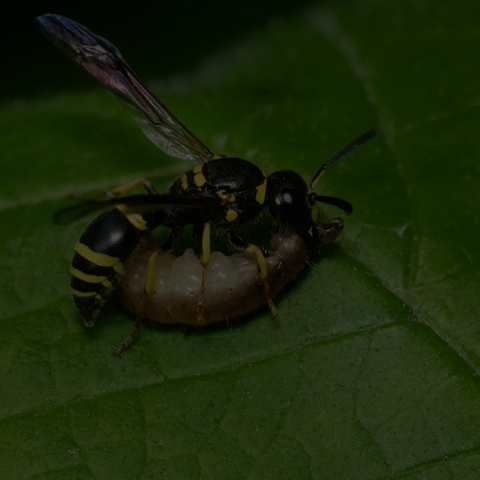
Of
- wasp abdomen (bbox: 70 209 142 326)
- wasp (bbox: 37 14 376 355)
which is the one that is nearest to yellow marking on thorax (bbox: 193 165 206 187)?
wasp (bbox: 37 14 376 355)

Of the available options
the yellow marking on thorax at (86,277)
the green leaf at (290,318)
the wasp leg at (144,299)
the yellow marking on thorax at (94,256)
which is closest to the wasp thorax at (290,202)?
the green leaf at (290,318)

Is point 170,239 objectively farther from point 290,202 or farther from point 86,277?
point 290,202

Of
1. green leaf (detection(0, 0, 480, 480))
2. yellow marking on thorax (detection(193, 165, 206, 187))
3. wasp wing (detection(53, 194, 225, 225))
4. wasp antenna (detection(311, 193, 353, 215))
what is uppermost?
wasp wing (detection(53, 194, 225, 225))

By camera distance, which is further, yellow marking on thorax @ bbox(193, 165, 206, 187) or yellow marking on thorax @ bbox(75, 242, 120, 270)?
yellow marking on thorax @ bbox(193, 165, 206, 187)

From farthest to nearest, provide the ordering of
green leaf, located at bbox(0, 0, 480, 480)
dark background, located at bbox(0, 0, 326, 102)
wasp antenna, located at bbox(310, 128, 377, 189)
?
dark background, located at bbox(0, 0, 326, 102) < wasp antenna, located at bbox(310, 128, 377, 189) < green leaf, located at bbox(0, 0, 480, 480)

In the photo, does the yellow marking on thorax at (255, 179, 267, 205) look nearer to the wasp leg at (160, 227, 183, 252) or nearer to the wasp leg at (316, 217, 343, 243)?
the wasp leg at (316, 217, 343, 243)

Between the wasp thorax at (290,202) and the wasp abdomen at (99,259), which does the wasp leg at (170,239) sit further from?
the wasp thorax at (290,202)

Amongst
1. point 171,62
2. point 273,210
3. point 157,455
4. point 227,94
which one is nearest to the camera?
point 157,455

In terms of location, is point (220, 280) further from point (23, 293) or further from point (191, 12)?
point (191, 12)

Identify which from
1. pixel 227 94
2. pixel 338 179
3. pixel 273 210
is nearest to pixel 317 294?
pixel 273 210
